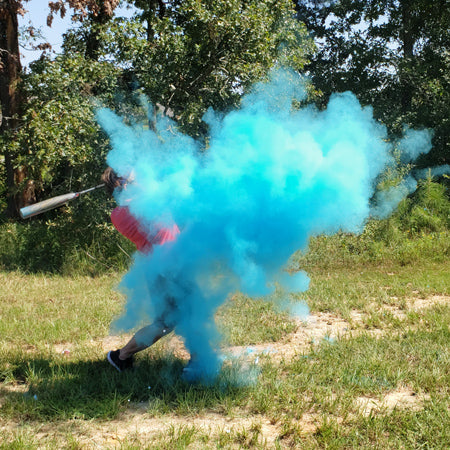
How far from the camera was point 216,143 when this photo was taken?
3615 mm

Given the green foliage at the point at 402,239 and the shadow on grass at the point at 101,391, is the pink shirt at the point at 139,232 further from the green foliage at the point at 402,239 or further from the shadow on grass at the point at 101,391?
the green foliage at the point at 402,239

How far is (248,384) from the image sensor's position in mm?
3727

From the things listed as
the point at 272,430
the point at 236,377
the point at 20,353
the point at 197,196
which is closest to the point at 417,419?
the point at 272,430

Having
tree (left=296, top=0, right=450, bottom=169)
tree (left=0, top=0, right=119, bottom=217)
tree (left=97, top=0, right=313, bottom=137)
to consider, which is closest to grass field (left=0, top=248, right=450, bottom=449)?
tree (left=97, top=0, right=313, bottom=137)

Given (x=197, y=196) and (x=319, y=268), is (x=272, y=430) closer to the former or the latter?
(x=197, y=196)

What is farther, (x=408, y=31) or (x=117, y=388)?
(x=408, y=31)

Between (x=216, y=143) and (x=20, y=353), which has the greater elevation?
(x=216, y=143)

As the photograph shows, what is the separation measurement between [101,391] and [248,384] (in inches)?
42.1

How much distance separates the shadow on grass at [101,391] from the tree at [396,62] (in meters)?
9.52

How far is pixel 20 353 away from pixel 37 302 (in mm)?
2063

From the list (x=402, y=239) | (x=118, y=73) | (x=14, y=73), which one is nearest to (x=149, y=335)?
(x=118, y=73)

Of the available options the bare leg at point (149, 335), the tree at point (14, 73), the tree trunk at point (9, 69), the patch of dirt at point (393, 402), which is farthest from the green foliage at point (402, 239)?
the tree trunk at point (9, 69)

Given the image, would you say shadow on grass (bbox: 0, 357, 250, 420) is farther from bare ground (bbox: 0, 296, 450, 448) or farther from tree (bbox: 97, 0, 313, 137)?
tree (bbox: 97, 0, 313, 137)

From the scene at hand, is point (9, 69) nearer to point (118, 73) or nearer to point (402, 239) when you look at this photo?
point (118, 73)
